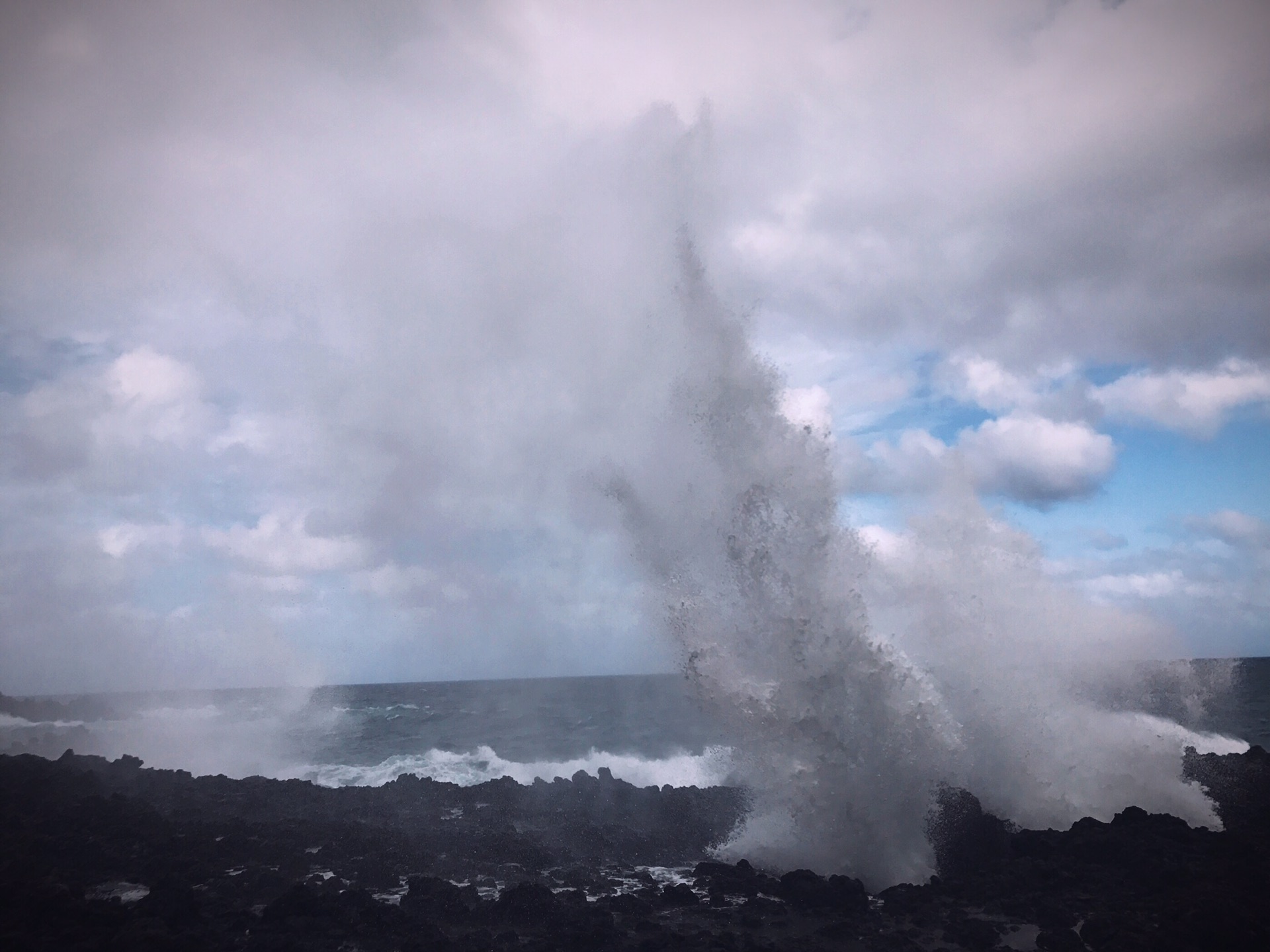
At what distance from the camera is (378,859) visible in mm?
16578

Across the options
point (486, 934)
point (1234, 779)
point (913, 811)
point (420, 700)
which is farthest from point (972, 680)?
point (420, 700)

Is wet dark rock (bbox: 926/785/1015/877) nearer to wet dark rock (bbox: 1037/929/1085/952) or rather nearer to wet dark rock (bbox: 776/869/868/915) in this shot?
wet dark rock (bbox: 776/869/868/915)

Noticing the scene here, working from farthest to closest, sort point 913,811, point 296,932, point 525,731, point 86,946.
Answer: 1. point 525,731
2. point 913,811
3. point 296,932
4. point 86,946

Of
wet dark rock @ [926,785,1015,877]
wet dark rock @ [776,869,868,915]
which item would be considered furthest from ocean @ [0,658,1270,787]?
wet dark rock @ [926,785,1015,877]

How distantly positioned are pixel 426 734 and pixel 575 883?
122 ft

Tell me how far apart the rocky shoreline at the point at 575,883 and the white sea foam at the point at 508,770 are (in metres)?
8.13

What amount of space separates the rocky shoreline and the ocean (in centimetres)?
455

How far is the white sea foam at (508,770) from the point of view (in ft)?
95.1

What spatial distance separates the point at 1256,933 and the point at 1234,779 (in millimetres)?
11406

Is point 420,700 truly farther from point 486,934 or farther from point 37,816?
point 486,934

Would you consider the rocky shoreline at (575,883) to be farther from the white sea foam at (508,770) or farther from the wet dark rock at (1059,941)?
the white sea foam at (508,770)

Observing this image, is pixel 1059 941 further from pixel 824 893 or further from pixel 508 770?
pixel 508 770

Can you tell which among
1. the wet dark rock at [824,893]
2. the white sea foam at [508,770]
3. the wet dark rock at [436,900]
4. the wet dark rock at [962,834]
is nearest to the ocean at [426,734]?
the white sea foam at [508,770]

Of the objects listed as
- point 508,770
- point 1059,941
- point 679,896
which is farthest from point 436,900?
point 508,770
